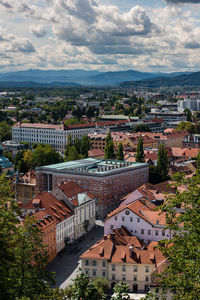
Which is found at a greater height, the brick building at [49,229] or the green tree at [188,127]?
the green tree at [188,127]

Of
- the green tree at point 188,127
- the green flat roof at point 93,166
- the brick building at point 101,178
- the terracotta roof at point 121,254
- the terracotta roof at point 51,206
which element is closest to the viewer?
the terracotta roof at point 121,254

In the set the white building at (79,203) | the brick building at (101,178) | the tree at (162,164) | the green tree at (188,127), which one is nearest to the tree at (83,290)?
the white building at (79,203)

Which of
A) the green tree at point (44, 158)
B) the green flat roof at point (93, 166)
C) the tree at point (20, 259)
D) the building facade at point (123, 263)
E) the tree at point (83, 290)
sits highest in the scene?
the tree at point (20, 259)

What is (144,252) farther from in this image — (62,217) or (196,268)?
(196,268)

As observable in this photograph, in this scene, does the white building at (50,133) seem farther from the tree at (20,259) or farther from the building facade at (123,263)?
the tree at (20,259)

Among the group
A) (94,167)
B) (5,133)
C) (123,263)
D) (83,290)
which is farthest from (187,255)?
(5,133)

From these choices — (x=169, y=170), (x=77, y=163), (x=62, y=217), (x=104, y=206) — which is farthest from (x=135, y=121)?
(x=62, y=217)

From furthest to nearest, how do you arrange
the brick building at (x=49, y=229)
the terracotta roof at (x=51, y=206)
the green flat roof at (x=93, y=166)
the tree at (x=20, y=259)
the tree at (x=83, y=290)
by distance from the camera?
1. the green flat roof at (x=93, y=166)
2. the terracotta roof at (x=51, y=206)
3. the brick building at (x=49, y=229)
4. the tree at (x=83, y=290)
5. the tree at (x=20, y=259)
